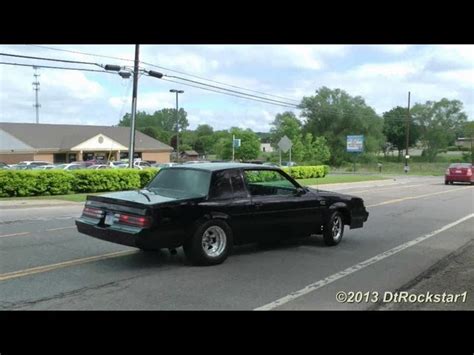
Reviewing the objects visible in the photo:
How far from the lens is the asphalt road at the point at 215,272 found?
578cm

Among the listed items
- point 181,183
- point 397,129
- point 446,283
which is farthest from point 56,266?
point 397,129

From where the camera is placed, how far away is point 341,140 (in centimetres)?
8825

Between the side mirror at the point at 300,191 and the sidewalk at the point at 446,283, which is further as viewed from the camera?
the side mirror at the point at 300,191

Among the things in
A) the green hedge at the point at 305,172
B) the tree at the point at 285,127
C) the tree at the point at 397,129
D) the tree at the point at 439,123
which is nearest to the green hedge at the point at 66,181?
the green hedge at the point at 305,172

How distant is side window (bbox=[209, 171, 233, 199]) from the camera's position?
7785mm

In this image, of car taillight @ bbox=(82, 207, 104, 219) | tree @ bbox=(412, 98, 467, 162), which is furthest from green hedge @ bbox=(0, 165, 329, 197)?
tree @ bbox=(412, 98, 467, 162)

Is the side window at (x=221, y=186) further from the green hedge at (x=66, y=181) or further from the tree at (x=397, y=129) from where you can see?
the tree at (x=397, y=129)

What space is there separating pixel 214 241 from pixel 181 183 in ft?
3.70

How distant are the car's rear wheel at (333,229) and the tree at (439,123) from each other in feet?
292

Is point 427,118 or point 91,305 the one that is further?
point 427,118
